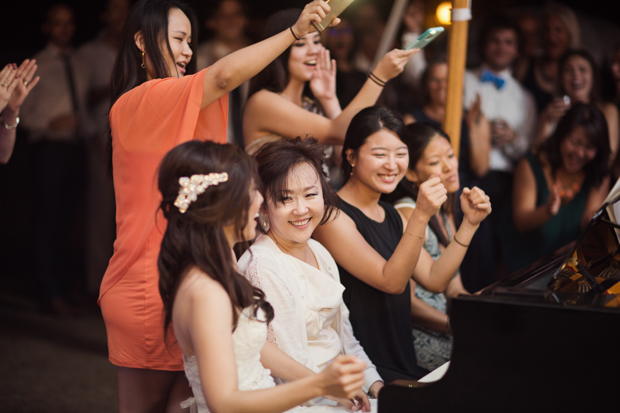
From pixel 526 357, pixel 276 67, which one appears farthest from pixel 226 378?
pixel 276 67

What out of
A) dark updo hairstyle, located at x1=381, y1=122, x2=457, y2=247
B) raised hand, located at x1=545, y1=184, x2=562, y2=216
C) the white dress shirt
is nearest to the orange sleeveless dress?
dark updo hairstyle, located at x1=381, y1=122, x2=457, y2=247

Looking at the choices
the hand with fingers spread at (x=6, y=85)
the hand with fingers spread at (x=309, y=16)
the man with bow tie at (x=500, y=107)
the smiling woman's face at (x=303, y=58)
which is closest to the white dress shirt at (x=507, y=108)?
the man with bow tie at (x=500, y=107)

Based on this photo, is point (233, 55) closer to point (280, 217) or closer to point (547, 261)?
point (280, 217)

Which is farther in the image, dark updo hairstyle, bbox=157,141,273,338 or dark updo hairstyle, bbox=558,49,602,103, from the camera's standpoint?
dark updo hairstyle, bbox=558,49,602,103

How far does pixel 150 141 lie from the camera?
5.47ft

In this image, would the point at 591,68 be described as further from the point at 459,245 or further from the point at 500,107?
the point at 459,245

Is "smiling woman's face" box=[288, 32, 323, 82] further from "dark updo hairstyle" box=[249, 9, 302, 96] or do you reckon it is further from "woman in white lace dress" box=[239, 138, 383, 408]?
"woman in white lace dress" box=[239, 138, 383, 408]

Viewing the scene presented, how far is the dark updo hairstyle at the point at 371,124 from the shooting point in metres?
2.18

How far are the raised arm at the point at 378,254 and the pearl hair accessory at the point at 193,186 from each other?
0.70 m

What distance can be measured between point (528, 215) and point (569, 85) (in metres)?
1.02

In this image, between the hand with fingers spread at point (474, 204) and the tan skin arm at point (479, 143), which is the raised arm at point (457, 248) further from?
the tan skin arm at point (479, 143)

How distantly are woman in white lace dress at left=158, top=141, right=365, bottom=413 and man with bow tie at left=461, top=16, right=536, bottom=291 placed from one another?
8.66ft

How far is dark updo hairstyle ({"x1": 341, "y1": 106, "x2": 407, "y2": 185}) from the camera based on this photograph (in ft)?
7.15

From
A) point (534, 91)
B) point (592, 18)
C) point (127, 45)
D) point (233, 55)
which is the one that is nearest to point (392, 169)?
point (233, 55)
